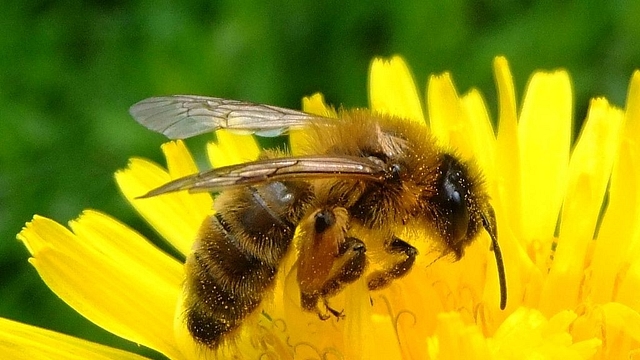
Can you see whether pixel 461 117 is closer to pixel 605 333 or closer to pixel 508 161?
pixel 508 161

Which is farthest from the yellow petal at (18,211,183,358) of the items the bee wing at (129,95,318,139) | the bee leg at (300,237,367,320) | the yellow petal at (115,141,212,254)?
the bee leg at (300,237,367,320)

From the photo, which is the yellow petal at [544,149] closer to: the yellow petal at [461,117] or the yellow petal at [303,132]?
the yellow petal at [461,117]

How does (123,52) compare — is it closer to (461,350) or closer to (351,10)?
(351,10)

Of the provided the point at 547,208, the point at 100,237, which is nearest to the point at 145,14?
the point at 100,237

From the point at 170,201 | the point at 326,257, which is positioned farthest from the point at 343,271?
the point at 170,201

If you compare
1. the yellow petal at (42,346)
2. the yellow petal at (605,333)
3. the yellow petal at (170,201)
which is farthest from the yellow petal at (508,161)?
the yellow petal at (42,346)

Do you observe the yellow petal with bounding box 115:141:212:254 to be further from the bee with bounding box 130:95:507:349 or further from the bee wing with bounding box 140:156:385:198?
the bee wing with bounding box 140:156:385:198
